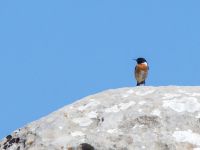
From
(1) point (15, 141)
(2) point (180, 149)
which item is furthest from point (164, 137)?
(1) point (15, 141)

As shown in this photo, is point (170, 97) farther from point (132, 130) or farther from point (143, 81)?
point (143, 81)

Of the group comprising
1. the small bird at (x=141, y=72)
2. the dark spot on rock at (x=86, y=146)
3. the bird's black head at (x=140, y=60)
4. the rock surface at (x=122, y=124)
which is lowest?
the dark spot on rock at (x=86, y=146)

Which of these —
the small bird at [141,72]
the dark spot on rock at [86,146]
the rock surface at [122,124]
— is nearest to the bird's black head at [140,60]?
the small bird at [141,72]

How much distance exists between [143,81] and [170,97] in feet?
→ 32.6

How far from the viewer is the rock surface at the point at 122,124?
8414mm

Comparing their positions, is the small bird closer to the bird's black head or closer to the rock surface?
the bird's black head

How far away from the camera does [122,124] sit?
28.6ft

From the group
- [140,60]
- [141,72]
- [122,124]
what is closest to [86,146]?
[122,124]

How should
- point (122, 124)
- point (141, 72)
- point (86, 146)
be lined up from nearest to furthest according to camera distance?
point (86, 146), point (122, 124), point (141, 72)

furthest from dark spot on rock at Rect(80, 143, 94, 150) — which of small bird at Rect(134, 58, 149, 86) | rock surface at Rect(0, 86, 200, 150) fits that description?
small bird at Rect(134, 58, 149, 86)

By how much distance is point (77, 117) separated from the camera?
30.0ft

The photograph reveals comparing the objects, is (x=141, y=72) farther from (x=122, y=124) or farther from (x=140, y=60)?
(x=122, y=124)

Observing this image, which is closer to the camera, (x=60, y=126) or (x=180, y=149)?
(x=180, y=149)

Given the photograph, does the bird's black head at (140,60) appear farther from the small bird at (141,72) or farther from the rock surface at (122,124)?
the rock surface at (122,124)
